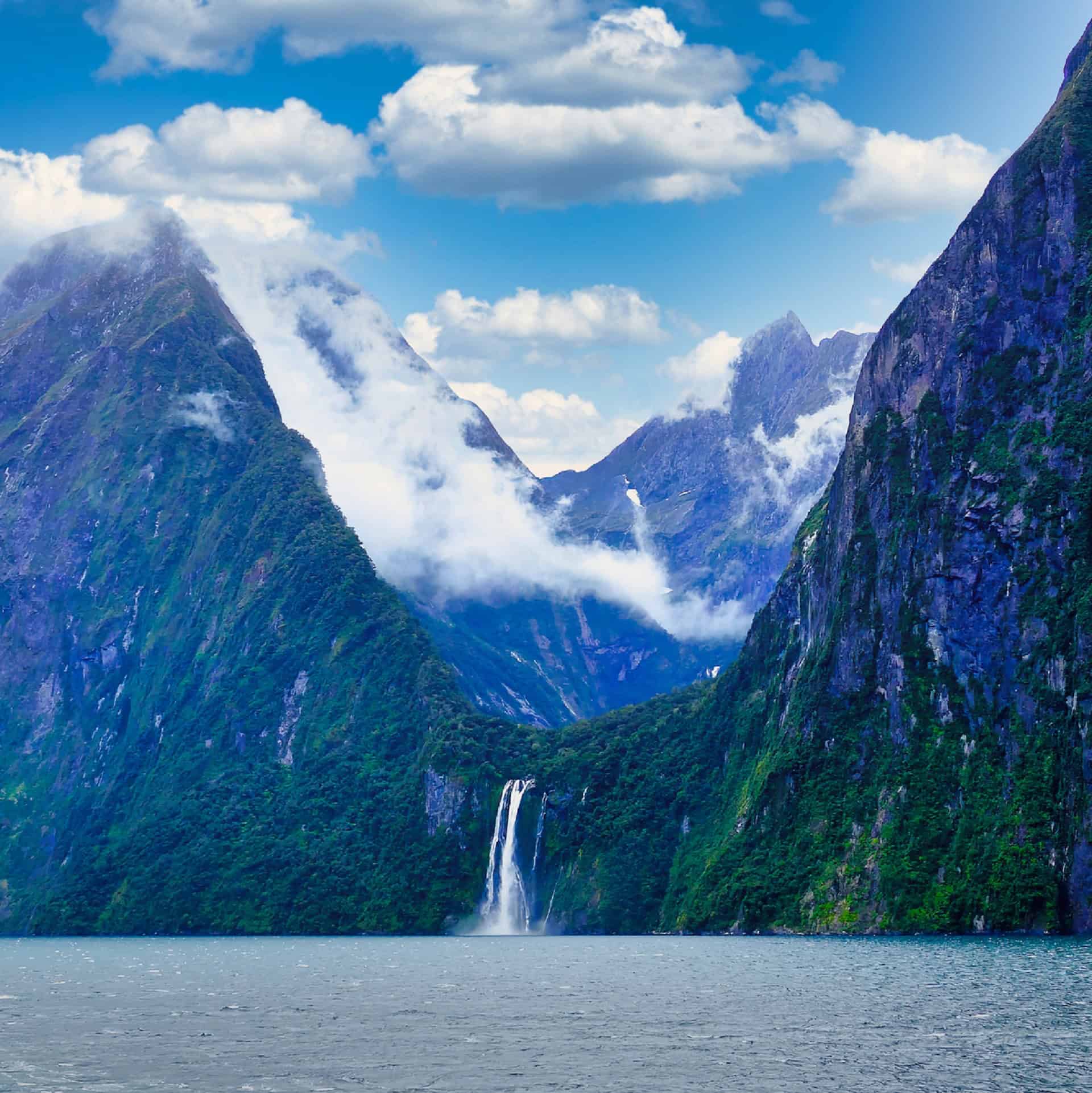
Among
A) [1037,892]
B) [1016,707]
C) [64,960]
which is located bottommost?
[64,960]

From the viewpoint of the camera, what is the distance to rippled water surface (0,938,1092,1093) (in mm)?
68125

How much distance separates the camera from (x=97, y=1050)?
77312 millimetres

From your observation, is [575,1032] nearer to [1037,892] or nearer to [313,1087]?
[313,1087]

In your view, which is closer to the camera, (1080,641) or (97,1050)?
(97,1050)

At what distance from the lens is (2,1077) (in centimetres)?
6862

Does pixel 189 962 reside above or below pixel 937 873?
below

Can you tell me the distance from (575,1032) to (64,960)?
101025 mm

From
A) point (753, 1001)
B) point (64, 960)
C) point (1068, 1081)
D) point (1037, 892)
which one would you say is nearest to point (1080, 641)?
point (1037, 892)

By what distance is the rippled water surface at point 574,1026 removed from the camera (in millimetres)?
68125

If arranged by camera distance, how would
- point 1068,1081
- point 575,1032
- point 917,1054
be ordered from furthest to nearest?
point 575,1032 < point 917,1054 < point 1068,1081

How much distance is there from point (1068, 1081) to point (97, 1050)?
144ft

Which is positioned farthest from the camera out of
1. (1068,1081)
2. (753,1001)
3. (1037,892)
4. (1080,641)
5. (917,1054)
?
(1080,641)

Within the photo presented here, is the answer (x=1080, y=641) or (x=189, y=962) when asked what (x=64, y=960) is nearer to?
(x=189, y=962)

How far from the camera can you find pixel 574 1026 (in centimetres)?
8706
